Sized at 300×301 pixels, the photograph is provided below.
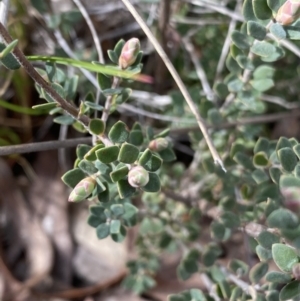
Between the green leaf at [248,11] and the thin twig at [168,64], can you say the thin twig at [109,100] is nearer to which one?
the thin twig at [168,64]

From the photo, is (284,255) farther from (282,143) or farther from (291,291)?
(282,143)

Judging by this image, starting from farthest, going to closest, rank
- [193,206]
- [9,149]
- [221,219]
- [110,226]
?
[193,206] → [221,219] → [110,226] → [9,149]

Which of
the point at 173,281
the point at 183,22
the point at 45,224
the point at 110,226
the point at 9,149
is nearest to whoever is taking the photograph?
the point at 9,149

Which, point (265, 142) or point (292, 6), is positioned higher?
point (292, 6)

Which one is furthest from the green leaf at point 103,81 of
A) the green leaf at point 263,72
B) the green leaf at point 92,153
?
the green leaf at point 263,72

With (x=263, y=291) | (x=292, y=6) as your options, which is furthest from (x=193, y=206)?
(x=292, y=6)

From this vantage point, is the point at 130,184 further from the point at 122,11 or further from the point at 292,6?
the point at 122,11
